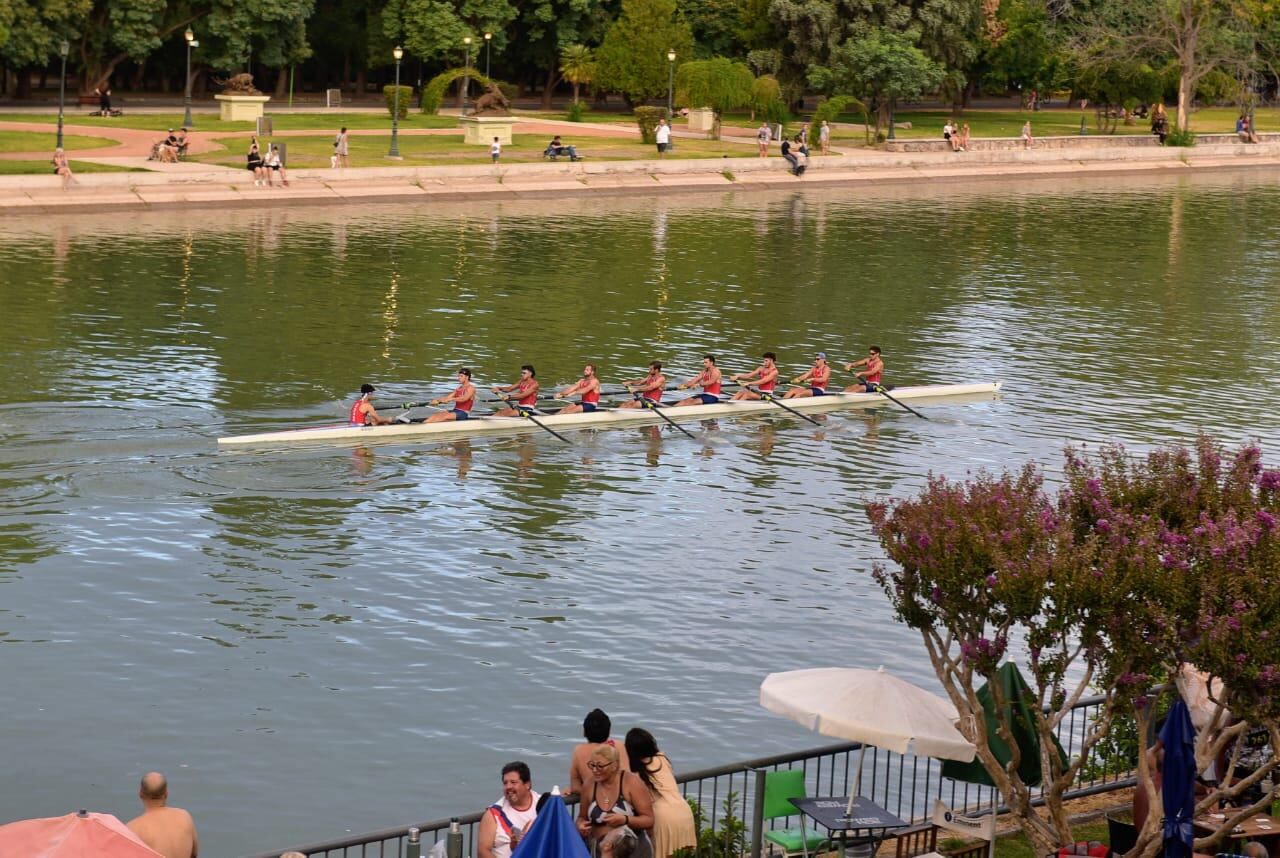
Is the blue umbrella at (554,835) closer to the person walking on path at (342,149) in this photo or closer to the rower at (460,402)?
the rower at (460,402)

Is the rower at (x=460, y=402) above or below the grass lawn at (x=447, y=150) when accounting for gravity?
below

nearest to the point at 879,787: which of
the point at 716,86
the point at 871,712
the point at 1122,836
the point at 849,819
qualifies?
the point at 849,819

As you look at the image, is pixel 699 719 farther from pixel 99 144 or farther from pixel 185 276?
pixel 99 144

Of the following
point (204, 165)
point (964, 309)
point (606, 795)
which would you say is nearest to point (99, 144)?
point (204, 165)

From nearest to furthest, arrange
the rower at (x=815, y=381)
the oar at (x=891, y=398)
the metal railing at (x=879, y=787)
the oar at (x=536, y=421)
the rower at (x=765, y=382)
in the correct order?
the metal railing at (x=879, y=787), the oar at (x=536, y=421), the rower at (x=765, y=382), the rower at (x=815, y=381), the oar at (x=891, y=398)

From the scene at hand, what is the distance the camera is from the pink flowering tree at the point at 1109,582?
1224 centimetres

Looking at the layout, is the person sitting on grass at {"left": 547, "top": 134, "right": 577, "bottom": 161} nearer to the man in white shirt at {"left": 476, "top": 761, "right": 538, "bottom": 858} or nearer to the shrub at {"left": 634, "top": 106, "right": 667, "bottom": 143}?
the shrub at {"left": 634, "top": 106, "right": 667, "bottom": 143}

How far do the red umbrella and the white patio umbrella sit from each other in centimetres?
582

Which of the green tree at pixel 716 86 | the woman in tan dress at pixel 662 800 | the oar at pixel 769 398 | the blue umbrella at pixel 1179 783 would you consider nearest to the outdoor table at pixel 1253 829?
the blue umbrella at pixel 1179 783

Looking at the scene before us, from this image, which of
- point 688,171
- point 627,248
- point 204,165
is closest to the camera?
point 627,248

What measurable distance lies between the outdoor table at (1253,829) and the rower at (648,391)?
18412 millimetres

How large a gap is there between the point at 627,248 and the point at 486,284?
25.9 ft

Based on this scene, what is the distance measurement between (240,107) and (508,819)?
6577 cm

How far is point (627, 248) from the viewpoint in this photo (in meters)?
52.5
